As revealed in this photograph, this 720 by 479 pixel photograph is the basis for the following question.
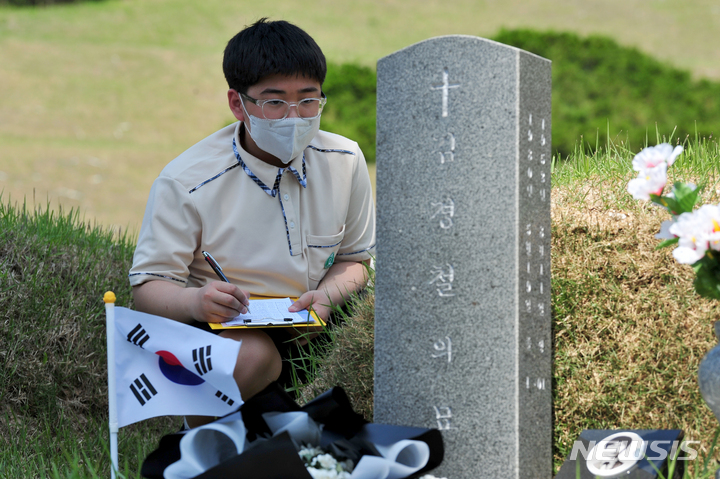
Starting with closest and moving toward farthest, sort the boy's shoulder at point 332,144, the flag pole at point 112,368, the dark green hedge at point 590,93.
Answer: the flag pole at point 112,368, the boy's shoulder at point 332,144, the dark green hedge at point 590,93

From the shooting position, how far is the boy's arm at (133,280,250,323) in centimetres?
264

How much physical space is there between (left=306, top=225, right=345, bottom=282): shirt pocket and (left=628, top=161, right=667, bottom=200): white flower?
1522mm

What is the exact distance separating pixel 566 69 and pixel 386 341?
54.9ft

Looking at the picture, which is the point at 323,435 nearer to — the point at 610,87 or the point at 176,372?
the point at 176,372

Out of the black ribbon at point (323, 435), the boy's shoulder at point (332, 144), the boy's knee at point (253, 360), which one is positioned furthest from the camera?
the boy's shoulder at point (332, 144)

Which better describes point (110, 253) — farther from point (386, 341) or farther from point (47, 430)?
point (386, 341)

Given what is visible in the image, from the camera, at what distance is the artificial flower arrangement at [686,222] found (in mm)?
1900

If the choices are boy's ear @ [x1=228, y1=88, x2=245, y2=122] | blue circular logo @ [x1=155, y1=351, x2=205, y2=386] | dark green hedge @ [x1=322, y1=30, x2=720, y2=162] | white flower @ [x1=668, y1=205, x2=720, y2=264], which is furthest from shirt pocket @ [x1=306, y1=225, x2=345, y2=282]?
dark green hedge @ [x1=322, y1=30, x2=720, y2=162]

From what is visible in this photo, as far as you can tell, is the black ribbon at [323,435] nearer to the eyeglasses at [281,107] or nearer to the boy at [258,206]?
the boy at [258,206]

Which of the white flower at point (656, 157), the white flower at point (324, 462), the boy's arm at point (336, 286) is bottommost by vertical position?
the white flower at point (324, 462)

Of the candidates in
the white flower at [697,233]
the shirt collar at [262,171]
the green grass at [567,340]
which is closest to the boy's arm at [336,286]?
the green grass at [567,340]

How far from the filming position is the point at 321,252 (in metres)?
3.25

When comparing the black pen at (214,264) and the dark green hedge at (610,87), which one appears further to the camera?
the dark green hedge at (610,87)

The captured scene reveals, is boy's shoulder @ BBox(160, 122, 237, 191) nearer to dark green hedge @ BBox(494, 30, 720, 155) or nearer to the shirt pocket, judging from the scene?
the shirt pocket
